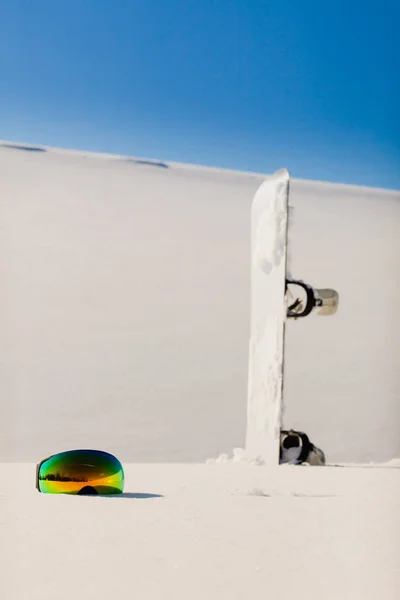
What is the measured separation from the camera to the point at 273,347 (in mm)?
3088

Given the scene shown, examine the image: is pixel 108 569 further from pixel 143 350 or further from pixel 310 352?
pixel 310 352

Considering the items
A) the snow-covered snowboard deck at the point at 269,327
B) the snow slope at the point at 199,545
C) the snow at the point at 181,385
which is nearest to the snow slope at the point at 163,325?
the snow at the point at 181,385

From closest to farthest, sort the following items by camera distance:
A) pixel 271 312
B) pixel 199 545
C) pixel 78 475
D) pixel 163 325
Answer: pixel 199 545, pixel 78 475, pixel 271 312, pixel 163 325

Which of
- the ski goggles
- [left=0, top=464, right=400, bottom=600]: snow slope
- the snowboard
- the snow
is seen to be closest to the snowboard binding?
the snowboard

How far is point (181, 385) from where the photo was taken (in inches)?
215

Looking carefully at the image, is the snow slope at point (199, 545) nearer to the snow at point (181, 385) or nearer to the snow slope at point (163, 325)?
the snow at point (181, 385)

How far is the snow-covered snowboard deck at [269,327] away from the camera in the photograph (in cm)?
304

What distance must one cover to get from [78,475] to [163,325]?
4781 millimetres

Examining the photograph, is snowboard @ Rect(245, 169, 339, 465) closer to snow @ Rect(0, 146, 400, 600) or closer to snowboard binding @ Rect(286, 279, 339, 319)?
snowboard binding @ Rect(286, 279, 339, 319)

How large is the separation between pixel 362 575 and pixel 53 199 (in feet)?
33.6

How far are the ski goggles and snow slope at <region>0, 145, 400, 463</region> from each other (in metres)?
2.40

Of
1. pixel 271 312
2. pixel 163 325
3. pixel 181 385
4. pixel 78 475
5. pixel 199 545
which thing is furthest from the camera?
pixel 163 325

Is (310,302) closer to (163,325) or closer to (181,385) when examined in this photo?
(181,385)

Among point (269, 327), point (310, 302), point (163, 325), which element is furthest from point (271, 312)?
point (163, 325)
